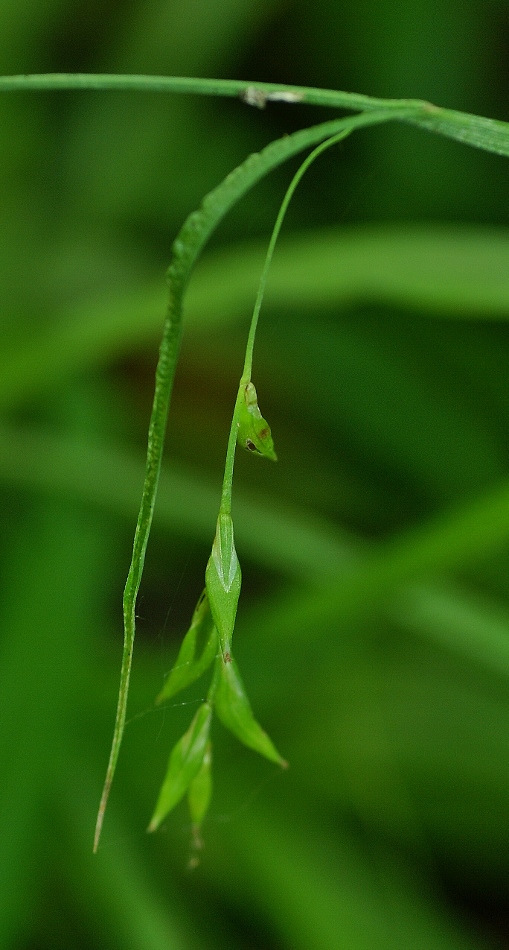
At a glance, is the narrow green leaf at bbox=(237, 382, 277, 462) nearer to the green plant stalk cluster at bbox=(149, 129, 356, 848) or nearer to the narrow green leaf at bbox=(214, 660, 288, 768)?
the green plant stalk cluster at bbox=(149, 129, 356, 848)

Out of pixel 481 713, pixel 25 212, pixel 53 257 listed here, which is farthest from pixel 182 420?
pixel 481 713

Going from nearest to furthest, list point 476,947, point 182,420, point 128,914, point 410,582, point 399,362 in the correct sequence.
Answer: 1. point 410,582
2. point 128,914
3. point 476,947
4. point 399,362
5. point 182,420

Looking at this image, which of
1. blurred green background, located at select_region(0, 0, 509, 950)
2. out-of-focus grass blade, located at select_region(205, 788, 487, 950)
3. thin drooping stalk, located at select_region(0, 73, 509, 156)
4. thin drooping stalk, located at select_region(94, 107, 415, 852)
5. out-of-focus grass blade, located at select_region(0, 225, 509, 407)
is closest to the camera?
thin drooping stalk, located at select_region(94, 107, 415, 852)

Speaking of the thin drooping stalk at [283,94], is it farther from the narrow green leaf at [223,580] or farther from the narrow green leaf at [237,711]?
the narrow green leaf at [237,711]

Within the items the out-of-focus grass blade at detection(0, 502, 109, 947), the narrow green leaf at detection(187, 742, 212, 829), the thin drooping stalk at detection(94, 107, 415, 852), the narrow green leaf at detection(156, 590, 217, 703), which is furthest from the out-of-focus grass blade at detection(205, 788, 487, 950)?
the thin drooping stalk at detection(94, 107, 415, 852)

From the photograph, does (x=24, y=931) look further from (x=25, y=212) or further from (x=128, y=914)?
(x=25, y=212)

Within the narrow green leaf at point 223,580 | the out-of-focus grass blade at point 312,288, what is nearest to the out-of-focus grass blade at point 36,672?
the out-of-focus grass blade at point 312,288
